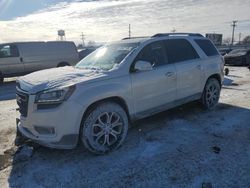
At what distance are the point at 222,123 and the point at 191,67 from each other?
4.34 feet

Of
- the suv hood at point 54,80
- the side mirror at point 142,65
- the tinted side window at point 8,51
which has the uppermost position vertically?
the side mirror at point 142,65

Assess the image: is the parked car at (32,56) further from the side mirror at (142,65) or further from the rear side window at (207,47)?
the side mirror at (142,65)

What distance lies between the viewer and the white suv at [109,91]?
13.9ft

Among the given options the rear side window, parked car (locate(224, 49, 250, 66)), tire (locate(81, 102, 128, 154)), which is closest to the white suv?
tire (locate(81, 102, 128, 154))

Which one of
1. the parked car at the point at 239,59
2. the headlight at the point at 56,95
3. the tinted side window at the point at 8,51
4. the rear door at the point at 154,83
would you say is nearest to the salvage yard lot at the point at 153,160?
the rear door at the point at 154,83

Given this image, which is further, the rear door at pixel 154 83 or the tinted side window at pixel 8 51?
the tinted side window at pixel 8 51

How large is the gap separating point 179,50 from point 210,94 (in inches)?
59.7

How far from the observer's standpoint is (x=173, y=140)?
5.14 metres

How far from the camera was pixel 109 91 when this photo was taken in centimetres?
455

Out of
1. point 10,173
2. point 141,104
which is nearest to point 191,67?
point 141,104

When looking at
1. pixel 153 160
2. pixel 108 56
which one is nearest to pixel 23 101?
pixel 108 56

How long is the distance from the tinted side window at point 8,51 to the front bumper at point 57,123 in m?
11.0

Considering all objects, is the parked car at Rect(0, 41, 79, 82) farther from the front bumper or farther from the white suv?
the front bumper

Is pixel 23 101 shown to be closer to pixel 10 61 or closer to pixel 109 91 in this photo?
pixel 109 91
